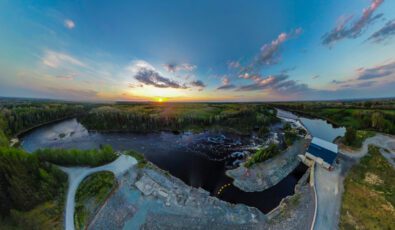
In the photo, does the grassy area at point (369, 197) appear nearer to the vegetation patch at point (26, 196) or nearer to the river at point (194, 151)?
the river at point (194, 151)

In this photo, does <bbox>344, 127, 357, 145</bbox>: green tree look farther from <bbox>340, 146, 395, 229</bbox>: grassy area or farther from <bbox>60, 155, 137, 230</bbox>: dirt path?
<bbox>60, 155, 137, 230</bbox>: dirt path

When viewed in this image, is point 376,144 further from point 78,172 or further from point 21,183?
point 21,183

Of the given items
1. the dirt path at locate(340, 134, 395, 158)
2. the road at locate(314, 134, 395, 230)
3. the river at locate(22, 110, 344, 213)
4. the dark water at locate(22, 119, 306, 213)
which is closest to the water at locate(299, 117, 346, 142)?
the dirt path at locate(340, 134, 395, 158)

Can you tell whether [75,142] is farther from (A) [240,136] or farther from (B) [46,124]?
(A) [240,136]

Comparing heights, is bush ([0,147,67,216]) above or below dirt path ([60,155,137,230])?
above

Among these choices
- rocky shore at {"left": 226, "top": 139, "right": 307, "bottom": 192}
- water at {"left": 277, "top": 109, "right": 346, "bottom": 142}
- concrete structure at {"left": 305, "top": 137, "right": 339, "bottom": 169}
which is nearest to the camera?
rocky shore at {"left": 226, "top": 139, "right": 307, "bottom": 192}

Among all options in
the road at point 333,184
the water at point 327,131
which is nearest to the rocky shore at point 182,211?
the road at point 333,184

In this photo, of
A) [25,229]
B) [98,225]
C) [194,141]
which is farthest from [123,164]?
[194,141]
